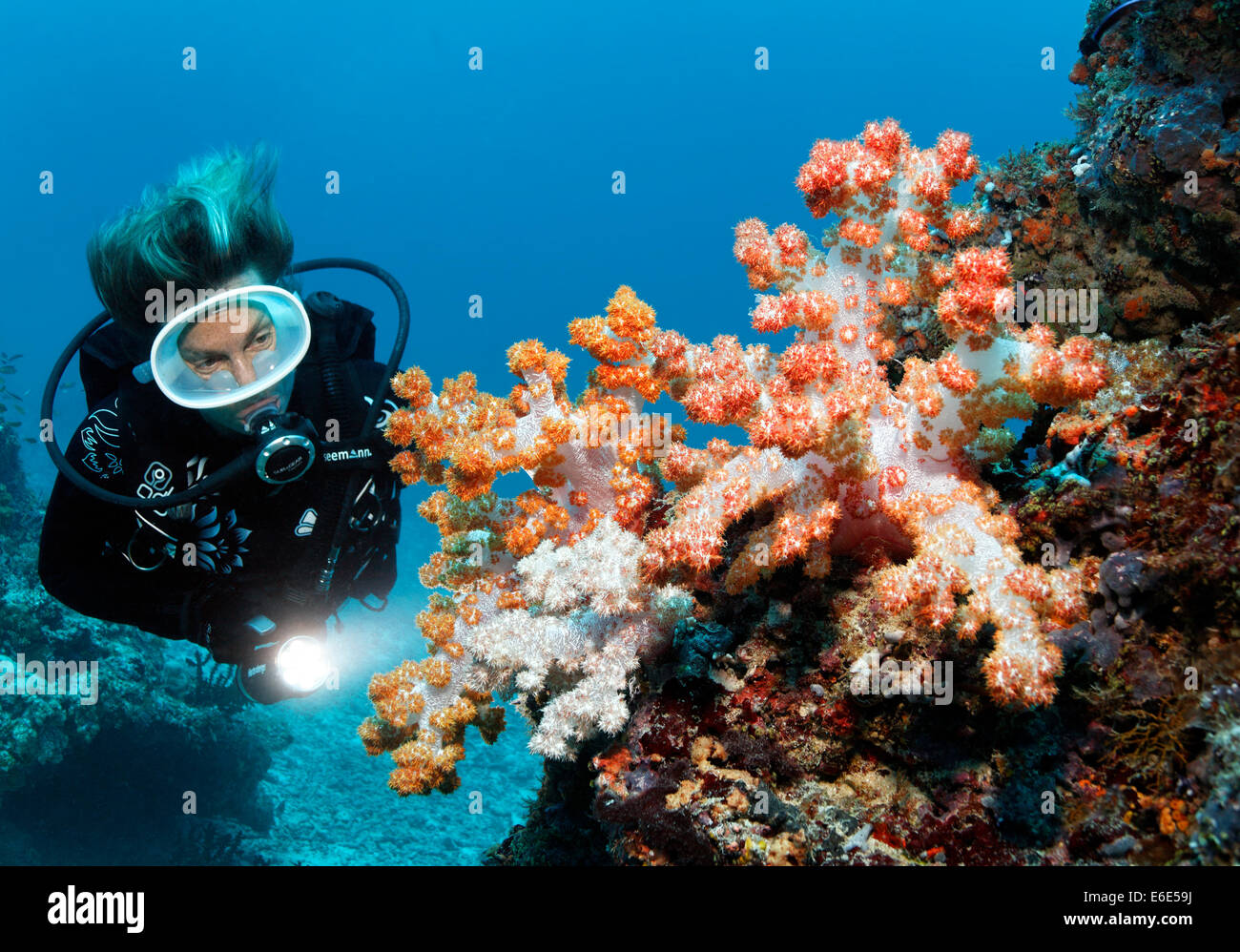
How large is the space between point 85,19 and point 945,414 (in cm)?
14335

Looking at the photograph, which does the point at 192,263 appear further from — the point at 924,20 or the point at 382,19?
the point at 382,19

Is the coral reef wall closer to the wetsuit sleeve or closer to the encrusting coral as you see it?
the encrusting coral

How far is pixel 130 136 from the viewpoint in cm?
10038

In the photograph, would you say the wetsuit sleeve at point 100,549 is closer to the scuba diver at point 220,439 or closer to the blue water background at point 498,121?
the scuba diver at point 220,439

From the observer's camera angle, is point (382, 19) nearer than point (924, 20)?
No

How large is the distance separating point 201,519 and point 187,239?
180cm

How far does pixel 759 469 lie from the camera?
238 centimetres

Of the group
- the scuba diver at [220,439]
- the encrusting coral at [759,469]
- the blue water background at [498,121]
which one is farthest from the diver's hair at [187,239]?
the blue water background at [498,121]

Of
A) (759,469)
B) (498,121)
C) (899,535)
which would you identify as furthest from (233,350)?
(498,121)

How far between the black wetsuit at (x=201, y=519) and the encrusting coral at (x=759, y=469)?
1444 mm

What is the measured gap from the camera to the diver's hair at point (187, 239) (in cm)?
348

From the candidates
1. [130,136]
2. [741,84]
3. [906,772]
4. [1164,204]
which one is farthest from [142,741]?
→ [130,136]

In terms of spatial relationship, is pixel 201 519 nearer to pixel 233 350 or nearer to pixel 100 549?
pixel 100 549

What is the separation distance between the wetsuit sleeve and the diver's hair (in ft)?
2.18
